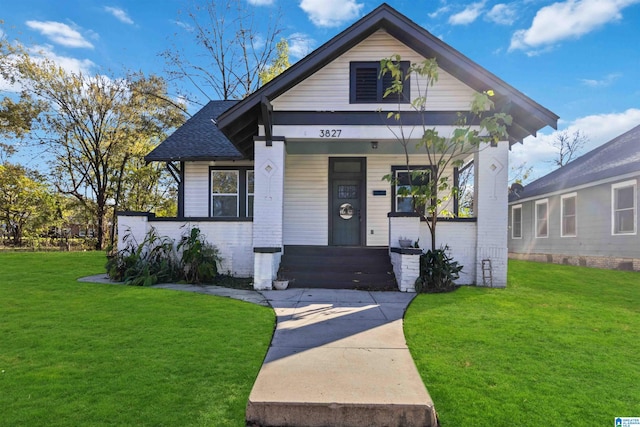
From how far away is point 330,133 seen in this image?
923cm

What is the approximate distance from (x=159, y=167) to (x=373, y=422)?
23658 millimetres

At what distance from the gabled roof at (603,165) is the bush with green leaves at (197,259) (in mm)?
12071

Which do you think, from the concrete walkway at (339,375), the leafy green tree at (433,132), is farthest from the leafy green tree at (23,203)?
the concrete walkway at (339,375)

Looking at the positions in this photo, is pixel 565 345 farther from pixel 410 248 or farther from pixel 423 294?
pixel 410 248

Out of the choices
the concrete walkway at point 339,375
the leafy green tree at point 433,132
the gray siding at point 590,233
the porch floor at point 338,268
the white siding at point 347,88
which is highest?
the white siding at point 347,88

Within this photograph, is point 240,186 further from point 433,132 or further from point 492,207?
point 492,207

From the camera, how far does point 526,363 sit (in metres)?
3.86

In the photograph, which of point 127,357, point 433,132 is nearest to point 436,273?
point 433,132

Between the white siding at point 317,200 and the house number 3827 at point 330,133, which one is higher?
the house number 3827 at point 330,133

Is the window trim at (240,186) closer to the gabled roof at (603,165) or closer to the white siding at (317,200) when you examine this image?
the white siding at (317,200)

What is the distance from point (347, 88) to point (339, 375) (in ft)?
24.3

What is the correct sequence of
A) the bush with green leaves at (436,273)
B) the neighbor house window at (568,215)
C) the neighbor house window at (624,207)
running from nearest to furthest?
the bush with green leaves at (436,273)
the neighbor house window at (624,207)
the neighbor house window at (568,215)

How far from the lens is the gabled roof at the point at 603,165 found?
1209 cm

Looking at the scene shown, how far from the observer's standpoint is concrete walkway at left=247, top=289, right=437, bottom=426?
291 centimetres
